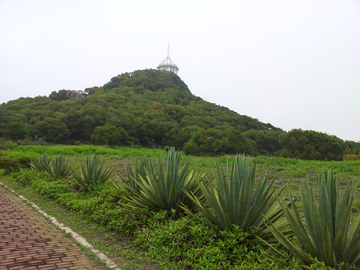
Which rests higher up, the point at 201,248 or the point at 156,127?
the point at 156,127

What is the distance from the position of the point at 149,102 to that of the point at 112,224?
191ft

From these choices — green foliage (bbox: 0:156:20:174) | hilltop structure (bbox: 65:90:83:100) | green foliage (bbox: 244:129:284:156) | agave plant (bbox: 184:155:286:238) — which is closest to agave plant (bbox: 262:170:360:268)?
agave plant (bbox: 184:155:286:238)

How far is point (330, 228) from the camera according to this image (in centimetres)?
227

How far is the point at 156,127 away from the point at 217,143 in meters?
21.1

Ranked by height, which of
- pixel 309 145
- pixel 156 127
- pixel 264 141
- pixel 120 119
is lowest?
pixel 309 145

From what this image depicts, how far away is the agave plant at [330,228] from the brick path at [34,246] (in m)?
2.42

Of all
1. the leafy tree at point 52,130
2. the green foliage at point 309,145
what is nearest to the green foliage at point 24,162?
the green foliage at point 309,145

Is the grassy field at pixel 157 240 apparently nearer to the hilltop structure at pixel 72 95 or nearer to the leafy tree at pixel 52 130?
the leafy tree at pixel 52 130

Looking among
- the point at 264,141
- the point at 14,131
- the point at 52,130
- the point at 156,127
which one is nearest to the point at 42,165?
the point at 14,131

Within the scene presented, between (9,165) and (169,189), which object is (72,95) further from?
(169,189)

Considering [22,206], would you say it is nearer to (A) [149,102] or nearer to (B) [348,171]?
(B) [348,171]

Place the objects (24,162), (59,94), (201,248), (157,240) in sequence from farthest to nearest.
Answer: (59,94) < (24,162) < (157,240) < (201,248)

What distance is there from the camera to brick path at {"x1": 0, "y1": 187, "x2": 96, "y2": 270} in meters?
2.85

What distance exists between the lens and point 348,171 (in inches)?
411
